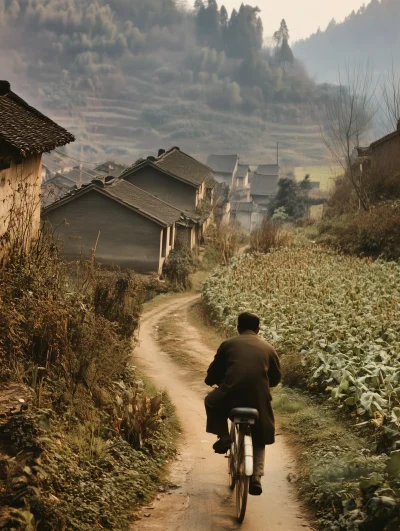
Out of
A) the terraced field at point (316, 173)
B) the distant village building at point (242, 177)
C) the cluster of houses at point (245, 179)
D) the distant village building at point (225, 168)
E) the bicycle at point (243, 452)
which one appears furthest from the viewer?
the terraced field at point (316, 173)

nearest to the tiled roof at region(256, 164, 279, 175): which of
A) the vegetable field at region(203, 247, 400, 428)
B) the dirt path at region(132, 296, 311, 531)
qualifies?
the vegetable field at region(203, 247, 400, 428)

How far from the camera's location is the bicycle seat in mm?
7371

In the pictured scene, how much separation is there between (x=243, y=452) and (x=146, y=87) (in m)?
192

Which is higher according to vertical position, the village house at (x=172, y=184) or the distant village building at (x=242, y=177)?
the distant village building at (x=242, y=177)

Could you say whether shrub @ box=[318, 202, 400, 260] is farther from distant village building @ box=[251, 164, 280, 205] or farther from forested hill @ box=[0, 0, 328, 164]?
forested hill @ box=[0, 0, 328, 164]

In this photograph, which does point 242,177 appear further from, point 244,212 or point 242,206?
point 244,212

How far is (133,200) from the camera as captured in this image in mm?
42656

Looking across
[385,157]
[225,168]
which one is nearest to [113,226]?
[385,157]

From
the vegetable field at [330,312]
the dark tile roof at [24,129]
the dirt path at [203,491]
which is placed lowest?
the dirt path at [203,491]

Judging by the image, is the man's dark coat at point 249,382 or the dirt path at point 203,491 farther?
the dirt path at point 203,491

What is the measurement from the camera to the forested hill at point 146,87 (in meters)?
167

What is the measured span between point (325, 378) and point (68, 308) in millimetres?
4777

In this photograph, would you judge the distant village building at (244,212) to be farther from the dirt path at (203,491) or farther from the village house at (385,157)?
the dirt path at (203,491)

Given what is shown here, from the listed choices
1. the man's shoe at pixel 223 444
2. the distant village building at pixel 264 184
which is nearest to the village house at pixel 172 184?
the man's shoe at pixel 223 444
